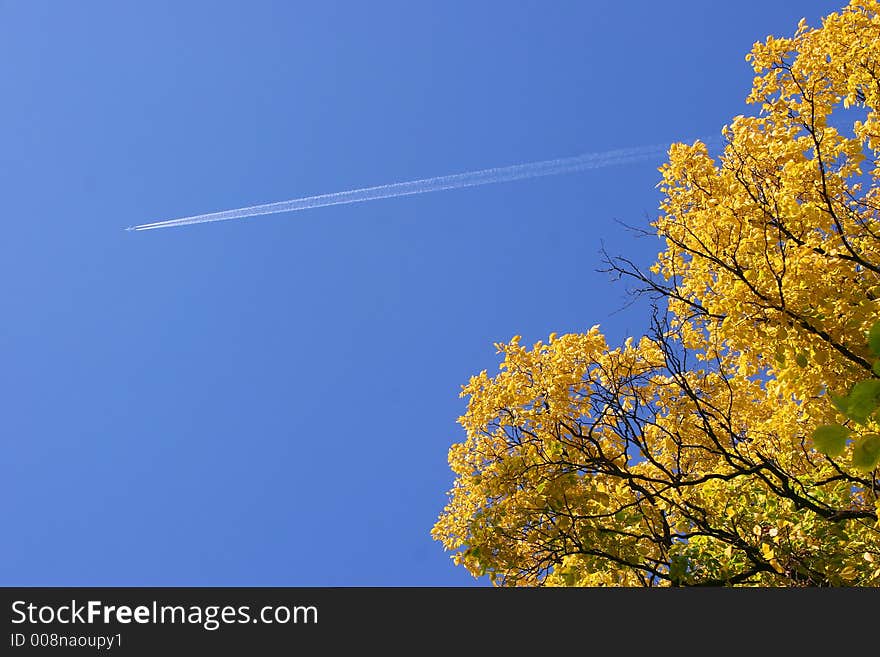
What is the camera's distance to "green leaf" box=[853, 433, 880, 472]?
8.15 ft

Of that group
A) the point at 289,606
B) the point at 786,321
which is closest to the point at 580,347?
the point at 786,321

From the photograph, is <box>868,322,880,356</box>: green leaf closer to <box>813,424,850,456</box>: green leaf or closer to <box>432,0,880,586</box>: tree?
<box>813,424,850,456</box>: green leaf

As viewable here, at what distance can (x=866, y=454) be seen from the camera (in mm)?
2508

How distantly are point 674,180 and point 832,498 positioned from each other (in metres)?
4.03

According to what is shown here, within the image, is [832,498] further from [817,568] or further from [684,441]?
[684,441]

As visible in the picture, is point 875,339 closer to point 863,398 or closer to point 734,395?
point 863,398

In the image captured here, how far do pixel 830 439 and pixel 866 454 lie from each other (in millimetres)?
122

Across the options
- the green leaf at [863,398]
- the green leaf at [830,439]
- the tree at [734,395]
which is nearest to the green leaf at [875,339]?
the green leaf at [863,398]

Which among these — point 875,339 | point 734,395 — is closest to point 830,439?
point 875,339

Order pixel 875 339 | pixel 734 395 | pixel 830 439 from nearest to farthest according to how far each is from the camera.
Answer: pixel 875 339, pixel 830 439, pixel 734 395

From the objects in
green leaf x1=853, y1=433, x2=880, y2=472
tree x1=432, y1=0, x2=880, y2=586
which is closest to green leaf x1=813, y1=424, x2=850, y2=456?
green leaf x1=853, y1=433, x2=880, y2=472

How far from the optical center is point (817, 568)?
22.8ft

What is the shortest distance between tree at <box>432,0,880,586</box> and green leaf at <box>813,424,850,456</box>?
345 cm

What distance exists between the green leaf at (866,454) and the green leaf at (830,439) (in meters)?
0.06
